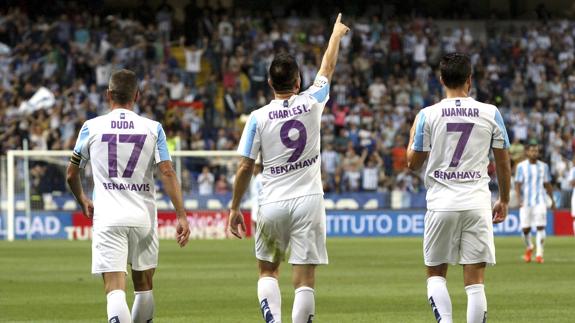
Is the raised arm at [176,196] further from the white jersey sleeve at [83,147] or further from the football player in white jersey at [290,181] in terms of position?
the white jersey sleeve at [83,147]

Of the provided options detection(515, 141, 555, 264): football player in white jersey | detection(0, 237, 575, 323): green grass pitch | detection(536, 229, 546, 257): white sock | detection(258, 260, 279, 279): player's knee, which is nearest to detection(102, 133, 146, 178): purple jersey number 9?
detection(258, 260, 279, 279): player's knee

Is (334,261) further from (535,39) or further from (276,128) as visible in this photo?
(535,39)

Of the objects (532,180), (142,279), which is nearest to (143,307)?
(142,279)

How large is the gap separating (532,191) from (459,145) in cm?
1533

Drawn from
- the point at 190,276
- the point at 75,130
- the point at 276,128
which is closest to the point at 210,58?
the point at 75,130

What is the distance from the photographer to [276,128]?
368 inches

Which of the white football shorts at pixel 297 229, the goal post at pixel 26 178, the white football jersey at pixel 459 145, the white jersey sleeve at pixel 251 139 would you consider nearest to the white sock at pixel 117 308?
the white football shorts at pixel 297 229

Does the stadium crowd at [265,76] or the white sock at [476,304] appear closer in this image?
the white sock at [476,304]

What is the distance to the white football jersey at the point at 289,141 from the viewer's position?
9336mm

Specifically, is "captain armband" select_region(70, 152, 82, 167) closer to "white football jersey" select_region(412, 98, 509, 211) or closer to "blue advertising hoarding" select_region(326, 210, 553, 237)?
"white football jersey" select_region(412, 98, 509, 211)

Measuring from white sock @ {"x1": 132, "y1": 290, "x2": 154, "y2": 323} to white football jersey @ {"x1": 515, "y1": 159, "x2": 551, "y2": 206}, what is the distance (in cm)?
1537

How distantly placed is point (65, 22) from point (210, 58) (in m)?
4.72

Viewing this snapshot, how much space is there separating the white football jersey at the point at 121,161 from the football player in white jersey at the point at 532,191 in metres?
15.2

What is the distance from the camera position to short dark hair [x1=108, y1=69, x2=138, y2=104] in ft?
30.4
